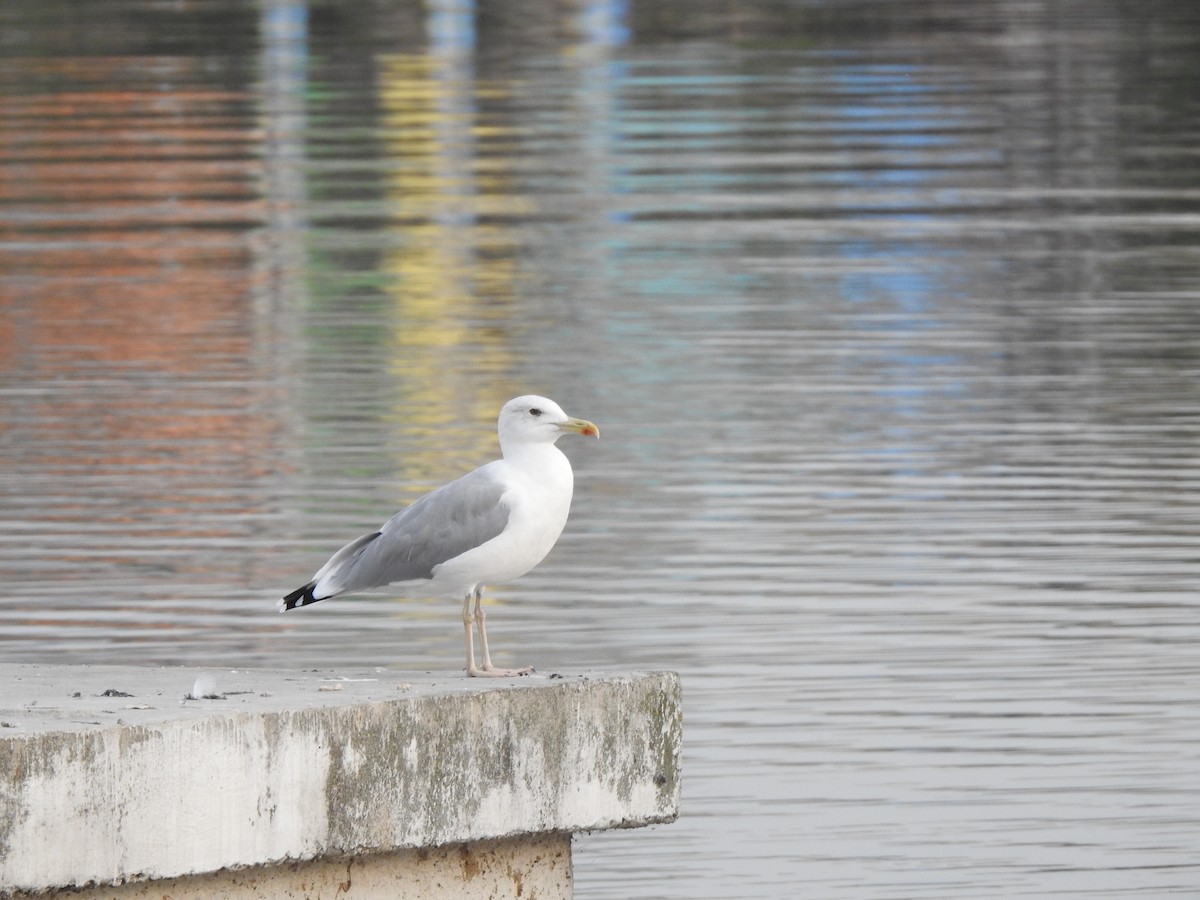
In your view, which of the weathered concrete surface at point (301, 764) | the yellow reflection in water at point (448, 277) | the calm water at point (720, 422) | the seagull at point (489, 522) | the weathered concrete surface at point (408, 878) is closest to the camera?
the weathered concrete surface at point (301, 764)

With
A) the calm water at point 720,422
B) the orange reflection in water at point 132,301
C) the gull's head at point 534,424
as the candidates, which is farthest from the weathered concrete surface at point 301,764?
the orange reflection in water at point 132,301

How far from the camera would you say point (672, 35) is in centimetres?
5200

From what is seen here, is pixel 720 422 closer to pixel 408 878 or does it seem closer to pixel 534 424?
pixel 534 424

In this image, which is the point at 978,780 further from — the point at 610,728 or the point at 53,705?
the point at 53,705

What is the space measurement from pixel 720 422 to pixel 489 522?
8426 mm

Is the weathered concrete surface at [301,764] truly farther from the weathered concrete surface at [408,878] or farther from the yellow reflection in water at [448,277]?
the yellow reflection in water at [448,277]

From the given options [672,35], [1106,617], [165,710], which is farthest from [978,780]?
[672,35]

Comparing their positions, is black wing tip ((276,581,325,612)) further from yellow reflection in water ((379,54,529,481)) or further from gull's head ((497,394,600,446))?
yellow reflection in water ((379,54,529,481))

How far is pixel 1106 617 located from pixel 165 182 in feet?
59.8

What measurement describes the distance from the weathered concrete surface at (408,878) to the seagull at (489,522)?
0.63 m

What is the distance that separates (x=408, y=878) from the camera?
23.7 ft

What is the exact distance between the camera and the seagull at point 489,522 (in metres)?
7.83

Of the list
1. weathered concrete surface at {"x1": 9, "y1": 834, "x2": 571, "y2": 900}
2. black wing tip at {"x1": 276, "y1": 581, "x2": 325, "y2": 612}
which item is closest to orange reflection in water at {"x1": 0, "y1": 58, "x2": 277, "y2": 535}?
black wing tip at {"x1": 276, "y1": 581, "x2": 325, "y2": 612}

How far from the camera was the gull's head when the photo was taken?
25.9 ft
